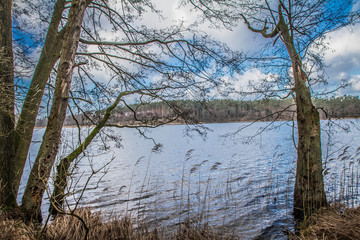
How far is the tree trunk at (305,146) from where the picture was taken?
5.81m

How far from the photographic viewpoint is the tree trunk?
5812 mm

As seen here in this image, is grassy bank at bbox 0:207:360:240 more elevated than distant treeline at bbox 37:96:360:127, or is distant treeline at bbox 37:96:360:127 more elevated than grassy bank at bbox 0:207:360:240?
distant treeline at bbox 37:96:360:127

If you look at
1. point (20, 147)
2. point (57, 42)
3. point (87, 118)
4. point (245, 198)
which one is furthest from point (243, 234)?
point (57, 42)

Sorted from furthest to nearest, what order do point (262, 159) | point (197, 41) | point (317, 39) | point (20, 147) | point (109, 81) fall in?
point (262, 159)
point (109, 81)
point (317, 39)
point (197, 41)
point (20, 147)

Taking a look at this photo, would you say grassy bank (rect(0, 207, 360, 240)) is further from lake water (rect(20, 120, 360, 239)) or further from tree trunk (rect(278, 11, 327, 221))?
tree trunk (rect(278, 11, 327, 221))

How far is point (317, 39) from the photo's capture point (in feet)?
20.6

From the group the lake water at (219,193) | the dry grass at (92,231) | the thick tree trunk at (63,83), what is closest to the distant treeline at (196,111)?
the lake water at (219,193)

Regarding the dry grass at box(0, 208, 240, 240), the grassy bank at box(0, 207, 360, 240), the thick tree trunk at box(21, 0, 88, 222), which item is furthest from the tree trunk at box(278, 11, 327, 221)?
the thick tree trunk at box(21, 0, 88, 222)

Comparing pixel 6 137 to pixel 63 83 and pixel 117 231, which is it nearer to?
pixel 63 83

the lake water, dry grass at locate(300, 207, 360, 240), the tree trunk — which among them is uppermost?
the tree trunk

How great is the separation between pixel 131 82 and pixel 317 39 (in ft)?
17.3

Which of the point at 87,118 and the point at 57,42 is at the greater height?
the point at 57,42

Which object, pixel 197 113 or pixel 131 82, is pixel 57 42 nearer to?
pixel 131 82

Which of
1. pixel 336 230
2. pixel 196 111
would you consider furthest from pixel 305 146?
pixel 196 111
